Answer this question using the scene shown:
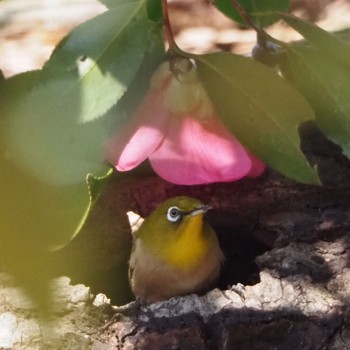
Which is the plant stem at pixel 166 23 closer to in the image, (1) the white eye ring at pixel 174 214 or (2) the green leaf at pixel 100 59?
(2) the green leaf at pixel 100 59

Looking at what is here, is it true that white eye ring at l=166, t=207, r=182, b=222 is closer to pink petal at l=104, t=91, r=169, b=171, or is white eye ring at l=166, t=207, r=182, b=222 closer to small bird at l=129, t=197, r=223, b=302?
small bird at l=129, t=197, r=223, b=302

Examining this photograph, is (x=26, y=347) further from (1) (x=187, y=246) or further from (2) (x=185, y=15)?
(2) (x=185, y=15)

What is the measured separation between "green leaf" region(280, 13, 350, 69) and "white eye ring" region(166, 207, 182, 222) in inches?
13.5

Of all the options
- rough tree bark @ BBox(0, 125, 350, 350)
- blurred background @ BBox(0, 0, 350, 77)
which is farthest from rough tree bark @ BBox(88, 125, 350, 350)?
blurred background @ BBox(0, 0, 350, 77)

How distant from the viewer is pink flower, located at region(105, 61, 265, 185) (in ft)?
2.26

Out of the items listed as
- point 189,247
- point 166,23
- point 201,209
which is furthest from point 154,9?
point 189,247

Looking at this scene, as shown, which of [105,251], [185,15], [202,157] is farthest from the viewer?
[185,15]

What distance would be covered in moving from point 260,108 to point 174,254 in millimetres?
393

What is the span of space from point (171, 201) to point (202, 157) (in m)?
0.34

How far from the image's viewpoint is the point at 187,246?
1079mm

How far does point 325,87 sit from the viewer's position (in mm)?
812

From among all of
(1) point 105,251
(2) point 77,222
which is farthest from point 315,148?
(2) point 77,222

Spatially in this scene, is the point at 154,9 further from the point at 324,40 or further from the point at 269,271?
the point at 269,271

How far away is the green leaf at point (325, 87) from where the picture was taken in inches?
31.5
